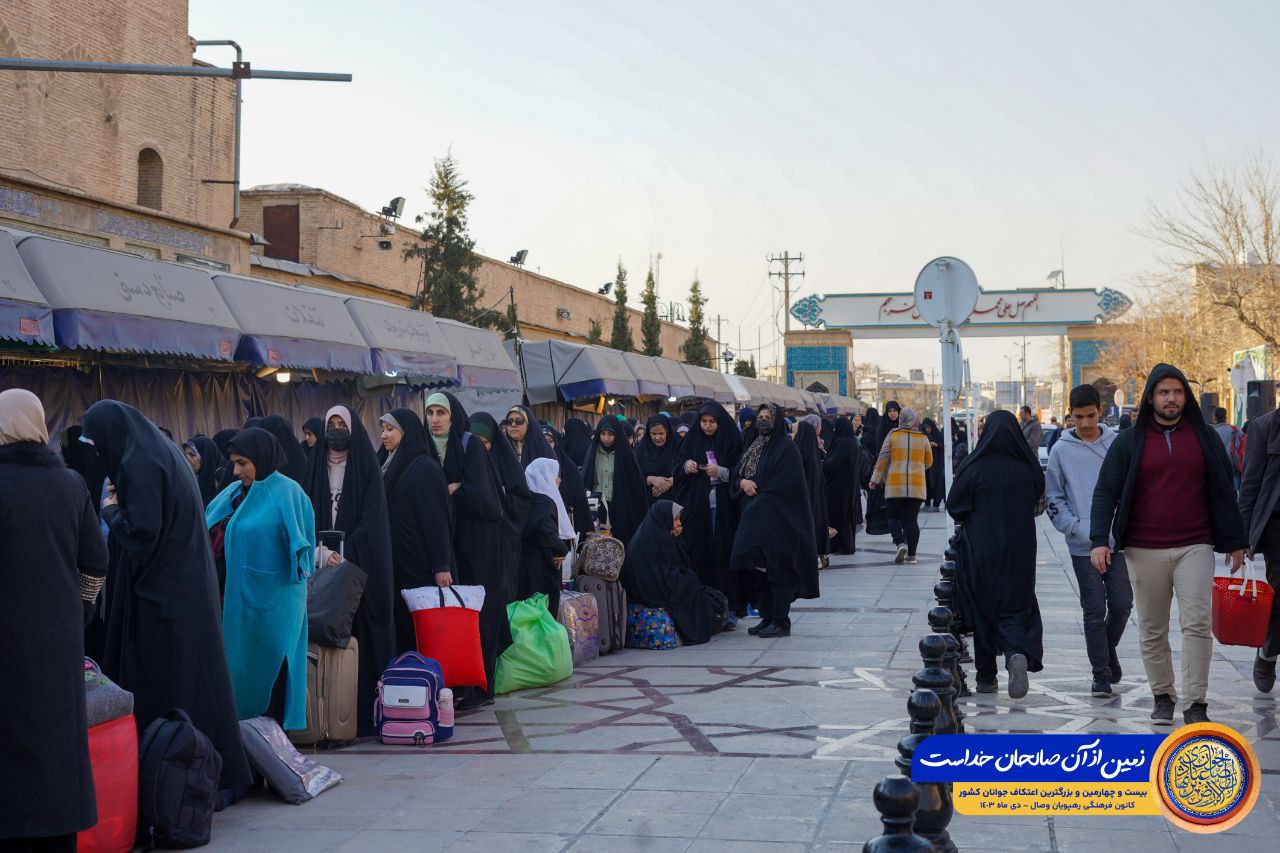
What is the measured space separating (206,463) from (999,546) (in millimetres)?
5512

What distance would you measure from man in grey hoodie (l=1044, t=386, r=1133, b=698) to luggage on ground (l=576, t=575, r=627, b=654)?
10.2 feet

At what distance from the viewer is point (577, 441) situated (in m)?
15.3

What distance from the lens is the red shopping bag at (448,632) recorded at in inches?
286

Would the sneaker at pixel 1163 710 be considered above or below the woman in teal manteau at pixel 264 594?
below

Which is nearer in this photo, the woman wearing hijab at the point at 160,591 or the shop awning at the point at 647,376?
the woman wearing hijab at the point at 160,591

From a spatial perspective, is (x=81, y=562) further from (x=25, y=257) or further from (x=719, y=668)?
(x=25, y=257)

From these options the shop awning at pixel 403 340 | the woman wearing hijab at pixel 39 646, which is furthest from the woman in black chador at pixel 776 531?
the woman wearing hijab at pixel 39 646

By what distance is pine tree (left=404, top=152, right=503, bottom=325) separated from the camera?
99.0ft

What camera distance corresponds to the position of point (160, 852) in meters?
4.95

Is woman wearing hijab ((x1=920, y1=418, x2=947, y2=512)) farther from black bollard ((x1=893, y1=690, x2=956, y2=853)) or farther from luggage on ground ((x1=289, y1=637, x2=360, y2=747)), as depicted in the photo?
black bollard ((x1=893, y1=690, x2=956, y2=853))

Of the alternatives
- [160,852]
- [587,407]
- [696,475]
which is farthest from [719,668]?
[587,407]

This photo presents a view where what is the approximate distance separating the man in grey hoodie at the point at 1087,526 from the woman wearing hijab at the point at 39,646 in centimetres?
505

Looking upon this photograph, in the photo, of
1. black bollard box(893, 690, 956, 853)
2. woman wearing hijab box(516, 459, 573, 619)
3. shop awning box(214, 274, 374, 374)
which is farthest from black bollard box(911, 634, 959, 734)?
shop awning box(214, 274, 374, 374)

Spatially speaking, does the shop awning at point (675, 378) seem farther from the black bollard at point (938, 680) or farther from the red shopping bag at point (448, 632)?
the black bollard at point (938, 680)
